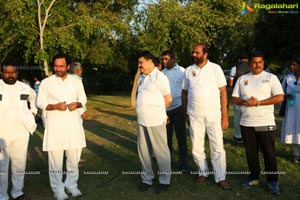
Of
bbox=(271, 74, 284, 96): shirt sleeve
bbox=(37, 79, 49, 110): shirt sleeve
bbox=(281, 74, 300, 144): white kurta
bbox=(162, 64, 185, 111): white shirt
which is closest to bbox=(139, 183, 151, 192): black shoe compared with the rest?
bbox=(162, 64, 185, 111): white shirt

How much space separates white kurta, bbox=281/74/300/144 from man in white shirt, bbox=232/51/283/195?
5.85 feet

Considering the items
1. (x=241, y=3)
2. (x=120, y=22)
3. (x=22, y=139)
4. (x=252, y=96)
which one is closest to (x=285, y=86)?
(x=252, y=96)

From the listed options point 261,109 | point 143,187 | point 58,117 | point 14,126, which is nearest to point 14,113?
point 14,126

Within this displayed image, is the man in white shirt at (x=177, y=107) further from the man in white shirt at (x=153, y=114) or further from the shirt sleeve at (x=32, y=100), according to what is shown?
the shirt sleeve at (x=32, y=100)

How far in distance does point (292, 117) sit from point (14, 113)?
16.8ft

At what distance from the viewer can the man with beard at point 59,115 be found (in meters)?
5.05

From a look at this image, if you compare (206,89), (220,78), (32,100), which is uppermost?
(220,78)

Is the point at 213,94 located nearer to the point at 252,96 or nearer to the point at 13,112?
the point at 252,96

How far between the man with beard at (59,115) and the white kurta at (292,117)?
4040mm

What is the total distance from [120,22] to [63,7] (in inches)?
104

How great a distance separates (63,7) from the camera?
1541 cm

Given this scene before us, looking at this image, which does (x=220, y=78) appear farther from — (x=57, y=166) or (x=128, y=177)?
(x=57, y=166)

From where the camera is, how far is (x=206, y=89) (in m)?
5.33

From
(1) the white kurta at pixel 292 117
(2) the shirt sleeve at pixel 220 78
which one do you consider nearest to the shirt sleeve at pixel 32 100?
(2) the shirt sleeve at pixel 220 78
